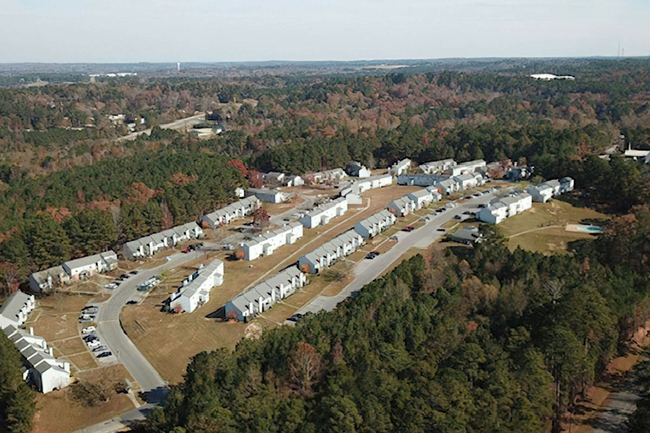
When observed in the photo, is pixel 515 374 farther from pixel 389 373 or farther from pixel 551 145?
pixel 551 145

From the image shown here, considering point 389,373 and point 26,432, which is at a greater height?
point 389,373

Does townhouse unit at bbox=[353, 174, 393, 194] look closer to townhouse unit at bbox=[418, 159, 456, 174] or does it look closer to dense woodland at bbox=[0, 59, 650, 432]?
townhouse unit at bbox=[418, 159, 456, 174]

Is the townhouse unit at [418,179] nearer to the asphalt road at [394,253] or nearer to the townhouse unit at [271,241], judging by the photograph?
the asphalt road at [394,253]

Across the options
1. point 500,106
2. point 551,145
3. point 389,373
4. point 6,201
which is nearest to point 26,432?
point 389,373

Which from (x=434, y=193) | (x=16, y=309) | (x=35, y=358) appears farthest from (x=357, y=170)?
(x=35, y=358)

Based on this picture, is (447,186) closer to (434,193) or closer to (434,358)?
(434,193)

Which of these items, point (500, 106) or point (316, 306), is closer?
point (316, 306)

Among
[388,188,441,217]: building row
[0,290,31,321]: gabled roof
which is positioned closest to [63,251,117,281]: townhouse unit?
[0,290,31,321]: gabled roof

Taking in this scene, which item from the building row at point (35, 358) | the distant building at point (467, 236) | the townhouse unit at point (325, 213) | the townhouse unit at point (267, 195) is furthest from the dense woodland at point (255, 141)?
the distant building at point (467, 236)
